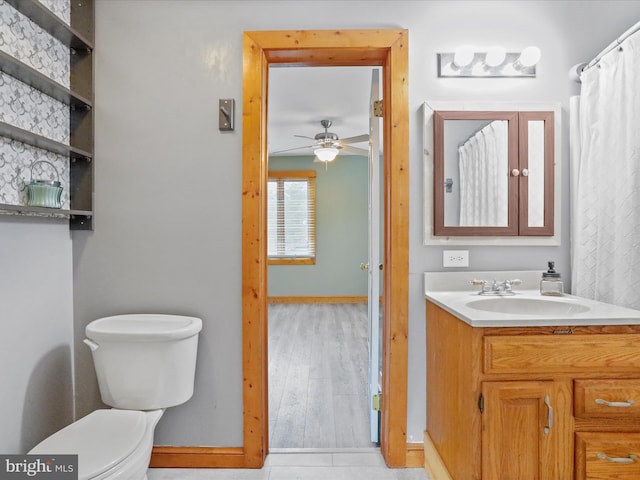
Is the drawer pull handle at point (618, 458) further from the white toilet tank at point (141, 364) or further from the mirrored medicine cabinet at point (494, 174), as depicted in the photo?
the white toilet tank at point (141, 364)

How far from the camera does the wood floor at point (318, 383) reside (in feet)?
6.58

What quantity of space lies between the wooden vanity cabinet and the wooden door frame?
501mm

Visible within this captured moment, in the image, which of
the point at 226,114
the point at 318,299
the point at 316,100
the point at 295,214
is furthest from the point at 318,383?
the point at 295,214

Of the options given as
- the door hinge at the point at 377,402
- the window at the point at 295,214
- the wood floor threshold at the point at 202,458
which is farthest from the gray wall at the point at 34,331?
the window at the point at 295,214

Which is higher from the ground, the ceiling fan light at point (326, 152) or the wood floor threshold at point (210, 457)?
the ceiling fan light at point (326, 152)

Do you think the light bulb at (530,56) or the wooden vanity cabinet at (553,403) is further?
the light bulb at (530,56)

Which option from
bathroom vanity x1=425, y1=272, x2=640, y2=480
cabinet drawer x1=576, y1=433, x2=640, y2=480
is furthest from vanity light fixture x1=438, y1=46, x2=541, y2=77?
cabinet drawer x1=576, y1=433, x2=640, y2=480

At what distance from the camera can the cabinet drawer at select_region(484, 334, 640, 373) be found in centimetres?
121

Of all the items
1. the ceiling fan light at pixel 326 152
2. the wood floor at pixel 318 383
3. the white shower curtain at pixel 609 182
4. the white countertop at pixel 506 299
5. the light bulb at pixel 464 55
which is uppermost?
the ceiling fan light at pixel 326 152

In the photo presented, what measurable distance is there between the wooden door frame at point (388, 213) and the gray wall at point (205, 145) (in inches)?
2.1

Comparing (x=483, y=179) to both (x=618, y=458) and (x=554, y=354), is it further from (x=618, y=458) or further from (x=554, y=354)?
(x=618, y=458)

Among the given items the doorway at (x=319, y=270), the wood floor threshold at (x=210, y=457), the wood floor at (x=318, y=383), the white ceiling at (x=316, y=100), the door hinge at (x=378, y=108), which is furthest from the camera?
the white ceiling at (x=316, y=100)

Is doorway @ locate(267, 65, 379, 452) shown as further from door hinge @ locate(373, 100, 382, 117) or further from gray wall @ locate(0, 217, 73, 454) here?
gray wall @ locate(0, 217, 73, 454)

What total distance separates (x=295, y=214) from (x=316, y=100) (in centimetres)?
257
